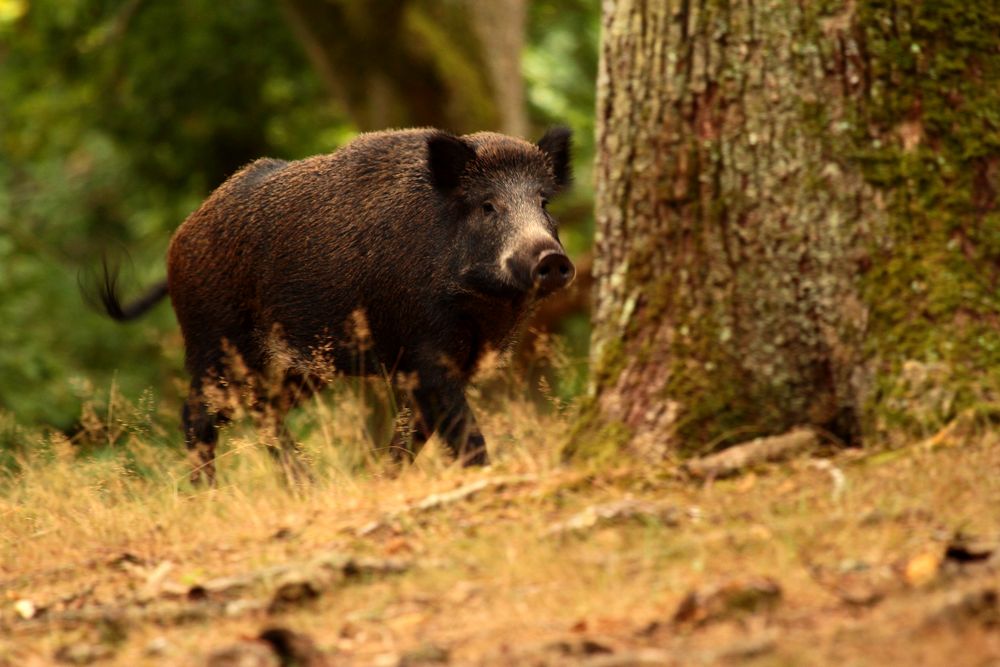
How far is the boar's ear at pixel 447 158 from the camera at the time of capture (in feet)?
24.0

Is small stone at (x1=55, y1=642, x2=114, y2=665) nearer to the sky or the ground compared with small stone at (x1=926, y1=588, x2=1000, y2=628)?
nearer to the ground

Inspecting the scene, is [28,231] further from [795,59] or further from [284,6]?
[795,59]

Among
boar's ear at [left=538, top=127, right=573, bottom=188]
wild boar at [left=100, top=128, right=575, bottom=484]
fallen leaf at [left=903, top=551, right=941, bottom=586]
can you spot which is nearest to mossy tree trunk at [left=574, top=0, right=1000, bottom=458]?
fallen leaf at [left=903, top=551, right=941, bottom=586]

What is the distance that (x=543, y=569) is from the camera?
4191 millimetres

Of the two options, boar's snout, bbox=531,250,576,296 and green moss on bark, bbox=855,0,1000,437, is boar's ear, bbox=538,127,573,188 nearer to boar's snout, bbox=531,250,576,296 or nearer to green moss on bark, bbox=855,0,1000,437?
boar's snout, bbox=531,250,576,296

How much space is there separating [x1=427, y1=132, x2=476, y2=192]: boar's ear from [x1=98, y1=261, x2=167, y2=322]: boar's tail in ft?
7.75

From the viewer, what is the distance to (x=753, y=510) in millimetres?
4461

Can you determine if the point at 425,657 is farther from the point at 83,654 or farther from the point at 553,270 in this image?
the point at 553,270

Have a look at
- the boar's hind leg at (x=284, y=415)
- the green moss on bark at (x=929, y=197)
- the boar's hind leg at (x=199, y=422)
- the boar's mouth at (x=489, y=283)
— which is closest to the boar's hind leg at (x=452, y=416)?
the boar's mouth at (x=489, y=283)

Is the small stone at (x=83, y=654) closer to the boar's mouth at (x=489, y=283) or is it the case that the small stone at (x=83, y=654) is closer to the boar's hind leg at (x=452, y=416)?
the boar's hind leg at (x=452, y=416)

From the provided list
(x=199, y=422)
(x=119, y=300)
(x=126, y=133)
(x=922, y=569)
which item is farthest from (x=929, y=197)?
(x=126, y=133)

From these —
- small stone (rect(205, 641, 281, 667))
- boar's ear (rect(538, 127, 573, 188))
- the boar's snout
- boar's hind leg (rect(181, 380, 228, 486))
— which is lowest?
boar's hind leg (rect(181, 380, 228, 486))

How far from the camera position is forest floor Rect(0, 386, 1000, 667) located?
3594mm

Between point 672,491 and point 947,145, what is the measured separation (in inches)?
62.0
